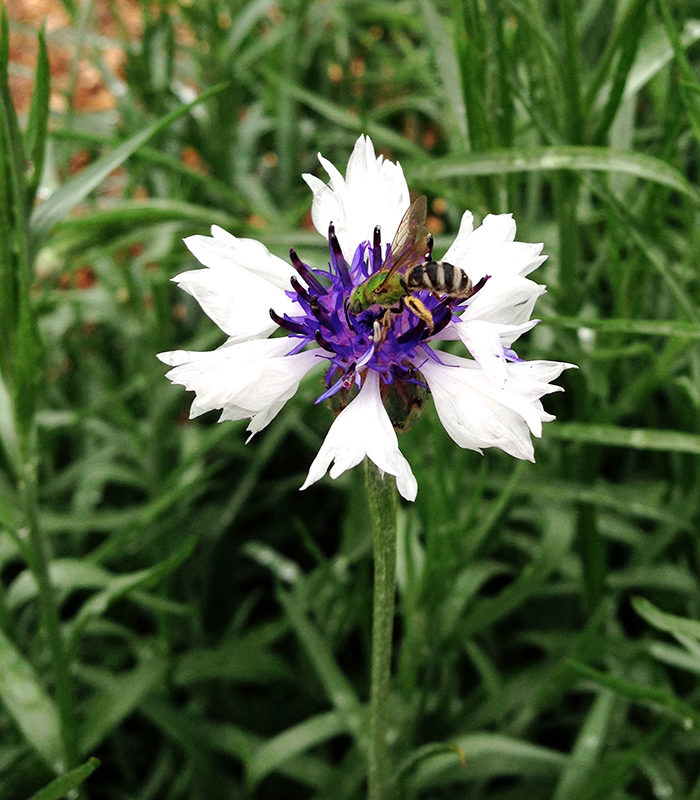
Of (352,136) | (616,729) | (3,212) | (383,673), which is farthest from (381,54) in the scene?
(383,673)

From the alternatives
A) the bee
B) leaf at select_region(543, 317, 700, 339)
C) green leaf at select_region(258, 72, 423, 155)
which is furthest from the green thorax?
green leaf at select_region(258, 72, 423, 155)

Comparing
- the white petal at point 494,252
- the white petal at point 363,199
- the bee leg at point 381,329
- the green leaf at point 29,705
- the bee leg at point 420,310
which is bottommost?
the green leaf at point 29,705

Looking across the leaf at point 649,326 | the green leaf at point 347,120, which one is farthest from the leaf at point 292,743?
the green leaf at point 347,120

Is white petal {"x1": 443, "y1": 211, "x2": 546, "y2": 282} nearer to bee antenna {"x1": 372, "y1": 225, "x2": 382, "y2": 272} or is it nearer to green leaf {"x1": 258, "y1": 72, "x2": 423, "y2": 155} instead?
bee antenna {"x1": 372, "y1": 225, "x2": 382, "y2": 272}

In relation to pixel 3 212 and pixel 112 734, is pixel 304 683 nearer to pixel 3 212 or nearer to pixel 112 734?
pixel 112 734

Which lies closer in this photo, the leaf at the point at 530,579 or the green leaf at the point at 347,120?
the leaf at the point at 530,579

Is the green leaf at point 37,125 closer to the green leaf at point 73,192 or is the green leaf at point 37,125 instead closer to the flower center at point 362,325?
the green leaf at point 73,192

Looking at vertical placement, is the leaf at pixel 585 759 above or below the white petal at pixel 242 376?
below
